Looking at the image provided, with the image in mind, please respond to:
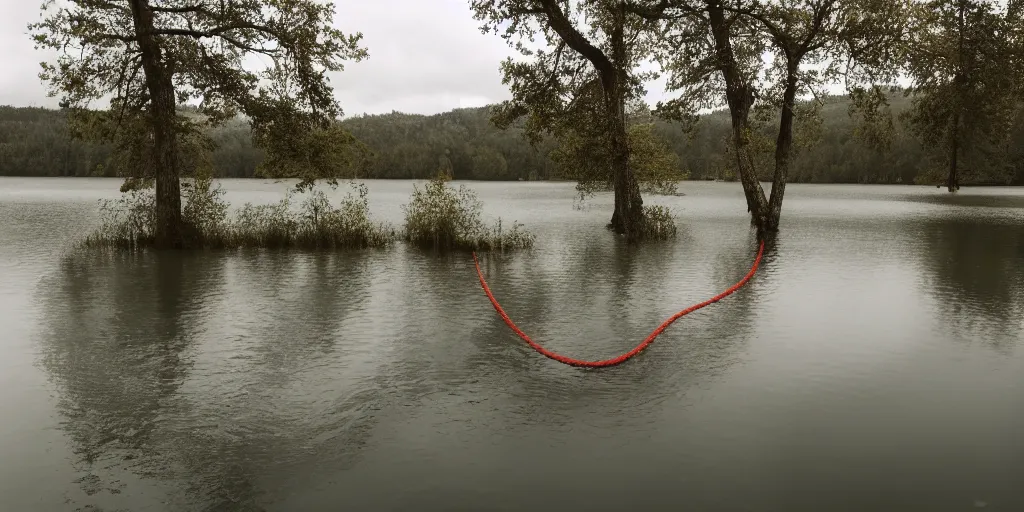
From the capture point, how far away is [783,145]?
114ft

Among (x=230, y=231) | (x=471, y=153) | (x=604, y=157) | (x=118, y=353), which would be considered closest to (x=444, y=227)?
(x=604, y=157)

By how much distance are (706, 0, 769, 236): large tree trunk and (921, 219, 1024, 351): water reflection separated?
724cm

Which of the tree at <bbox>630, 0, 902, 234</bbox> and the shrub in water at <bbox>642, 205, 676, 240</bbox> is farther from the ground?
the tree at <bbox>630, 0, 902, 234</bbox>

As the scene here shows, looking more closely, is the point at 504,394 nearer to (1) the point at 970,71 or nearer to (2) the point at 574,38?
(2) the point at 574,38

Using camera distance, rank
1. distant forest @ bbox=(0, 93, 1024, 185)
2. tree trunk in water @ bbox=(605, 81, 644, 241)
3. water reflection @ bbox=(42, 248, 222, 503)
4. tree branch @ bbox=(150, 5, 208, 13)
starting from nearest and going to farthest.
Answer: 1. water reflection @ bbox=(42, 248, 222, 503)
2. tree branch @ bbox=(150, 5, 208, 13)
3. tree trunk in water @ bbox=(605, 81, 644, 241)
4. distant forest @ bbox=(0, 93, 1024, 185)

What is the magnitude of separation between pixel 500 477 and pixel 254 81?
2193cm

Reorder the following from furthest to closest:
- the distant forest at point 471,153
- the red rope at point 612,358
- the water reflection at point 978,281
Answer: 1. the distant forest at point 471,153
2. the water reflection at point 978,281
3. the red rope at point 612,358

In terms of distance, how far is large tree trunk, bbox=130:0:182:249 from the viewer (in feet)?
81.5

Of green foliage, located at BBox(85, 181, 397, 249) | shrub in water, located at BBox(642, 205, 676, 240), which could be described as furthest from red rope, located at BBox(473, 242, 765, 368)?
shrub in water, located at BBox(642, 205, 676, 240)

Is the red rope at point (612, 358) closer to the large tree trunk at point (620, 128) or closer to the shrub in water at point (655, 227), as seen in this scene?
the large tree trunk at point (620, 128)

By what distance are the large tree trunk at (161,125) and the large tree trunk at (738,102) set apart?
19.9 metres

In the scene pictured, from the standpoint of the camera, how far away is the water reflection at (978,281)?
14.8 meters

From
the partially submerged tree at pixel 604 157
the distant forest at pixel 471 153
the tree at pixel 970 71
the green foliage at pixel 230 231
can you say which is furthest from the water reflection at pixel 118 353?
the distant forest at pixel 471 153

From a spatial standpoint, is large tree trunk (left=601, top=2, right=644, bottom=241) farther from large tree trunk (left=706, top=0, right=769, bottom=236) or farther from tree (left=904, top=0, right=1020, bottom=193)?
tree (left=904, top=0, right=1020, bottom=193)
